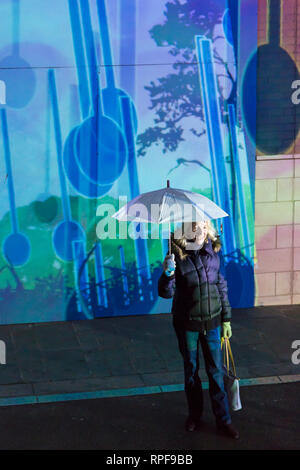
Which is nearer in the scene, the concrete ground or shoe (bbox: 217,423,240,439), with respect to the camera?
the concrete ground

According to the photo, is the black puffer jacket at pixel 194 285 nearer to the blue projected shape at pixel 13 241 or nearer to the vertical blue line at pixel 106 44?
the blue projected shape at pixel 13 241

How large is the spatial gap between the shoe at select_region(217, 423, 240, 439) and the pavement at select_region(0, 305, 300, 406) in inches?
41.6

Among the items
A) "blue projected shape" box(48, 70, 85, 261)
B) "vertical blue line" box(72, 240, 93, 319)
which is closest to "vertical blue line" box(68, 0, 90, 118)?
"blue projected shape" box(48, 70, 85, 261)

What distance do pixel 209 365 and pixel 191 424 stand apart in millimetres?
581

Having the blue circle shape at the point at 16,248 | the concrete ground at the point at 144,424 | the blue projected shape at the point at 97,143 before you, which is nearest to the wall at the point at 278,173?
the blue projected shape at the point at 97,143

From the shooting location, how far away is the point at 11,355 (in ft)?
28.3

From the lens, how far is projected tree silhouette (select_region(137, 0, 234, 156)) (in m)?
9.55

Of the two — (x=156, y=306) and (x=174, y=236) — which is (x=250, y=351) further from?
(x=174, y=236)

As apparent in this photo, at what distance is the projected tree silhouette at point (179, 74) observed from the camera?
31.3ft

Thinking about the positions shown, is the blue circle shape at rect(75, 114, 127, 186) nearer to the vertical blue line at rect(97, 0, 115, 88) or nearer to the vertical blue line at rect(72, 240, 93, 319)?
the vertical blue line at rect(97, 0, 115, 88)

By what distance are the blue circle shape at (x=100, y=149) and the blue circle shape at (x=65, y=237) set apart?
0.62 metres

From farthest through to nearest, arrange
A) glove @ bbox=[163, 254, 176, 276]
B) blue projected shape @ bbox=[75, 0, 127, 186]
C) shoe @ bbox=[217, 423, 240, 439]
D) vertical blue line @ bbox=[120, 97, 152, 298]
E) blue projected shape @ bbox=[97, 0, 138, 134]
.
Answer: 1. vertical blue line @ bbox=[120, 97, 152, 298]
2. blue projected shape @ bbox=[75, 0, 127, 186]
3. blue projected shape @ bbox=[97, 0, 138, 134]
4. shoe @ bbox=[217, 423, 240, 439]
5. glove @ bbox=[163, 254, 176, 276]

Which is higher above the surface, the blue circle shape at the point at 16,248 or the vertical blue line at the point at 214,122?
the vertical blue line at the point at 214,122
